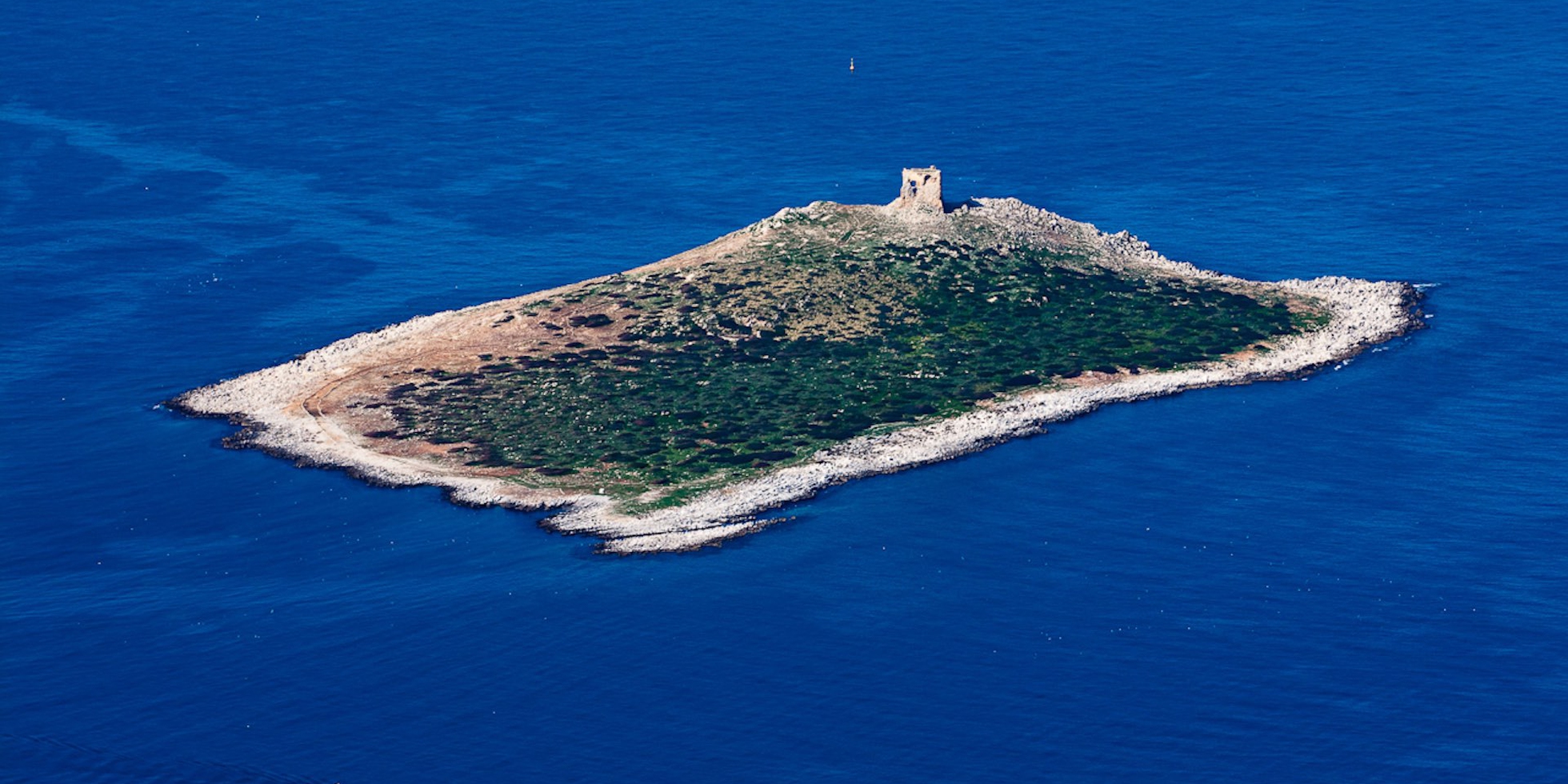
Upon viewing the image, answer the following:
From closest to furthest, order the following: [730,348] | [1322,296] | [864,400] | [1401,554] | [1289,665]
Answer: [1289,665]
[1401,554]
[864,400]
[730,348]
[1322,296]

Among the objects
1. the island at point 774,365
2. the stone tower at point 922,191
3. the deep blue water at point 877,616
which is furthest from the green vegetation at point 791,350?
the deep blue water at point 877,616

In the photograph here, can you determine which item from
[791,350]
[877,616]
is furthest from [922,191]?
[877,616]

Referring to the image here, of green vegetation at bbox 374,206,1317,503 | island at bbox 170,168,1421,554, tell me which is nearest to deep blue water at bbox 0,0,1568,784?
island at bbox 170,168,1421,554

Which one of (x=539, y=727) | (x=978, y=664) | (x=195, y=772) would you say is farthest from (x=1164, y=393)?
(x=195, y=772)

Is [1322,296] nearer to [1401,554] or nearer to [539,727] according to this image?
[1401,554]

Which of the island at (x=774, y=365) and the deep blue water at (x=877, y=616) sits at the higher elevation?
the island at (x=774, y=365)

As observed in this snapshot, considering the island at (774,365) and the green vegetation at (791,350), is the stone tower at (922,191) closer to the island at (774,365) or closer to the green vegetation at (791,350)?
the island at (774,365)

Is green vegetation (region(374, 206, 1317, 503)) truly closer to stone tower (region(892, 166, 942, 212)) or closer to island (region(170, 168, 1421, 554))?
island (region(170, 168, 1421, 554))
